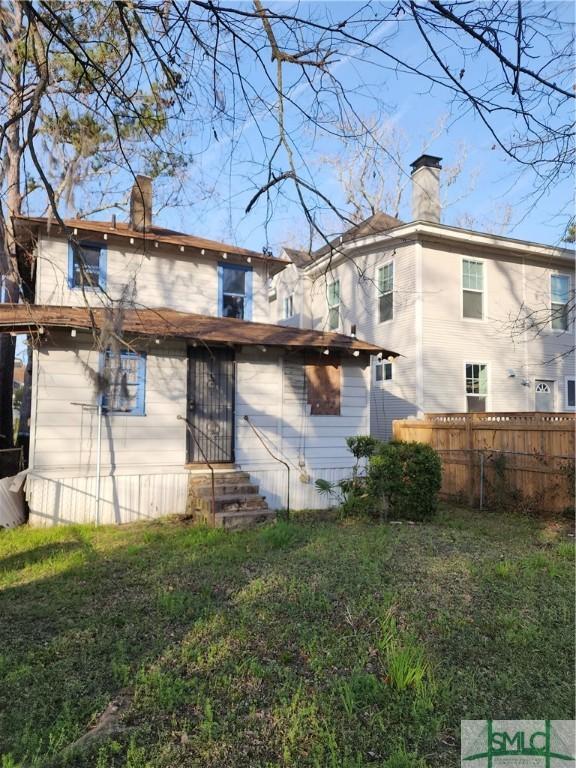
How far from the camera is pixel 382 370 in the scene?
13898 mm

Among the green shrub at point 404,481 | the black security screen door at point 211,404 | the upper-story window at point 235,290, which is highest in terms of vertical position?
the upper-story window at point 235,290

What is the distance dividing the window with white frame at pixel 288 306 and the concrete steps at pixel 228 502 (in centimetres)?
1002

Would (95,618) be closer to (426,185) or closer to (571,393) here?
(426,185)

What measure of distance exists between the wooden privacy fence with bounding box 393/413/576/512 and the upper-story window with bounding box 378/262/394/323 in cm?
376

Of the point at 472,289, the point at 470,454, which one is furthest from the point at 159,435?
the point at 472,289

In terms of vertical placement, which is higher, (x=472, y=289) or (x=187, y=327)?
(x=472, y=289)

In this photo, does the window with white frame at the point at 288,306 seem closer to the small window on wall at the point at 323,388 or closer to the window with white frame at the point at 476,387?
the window with white frame at the point at 476,387

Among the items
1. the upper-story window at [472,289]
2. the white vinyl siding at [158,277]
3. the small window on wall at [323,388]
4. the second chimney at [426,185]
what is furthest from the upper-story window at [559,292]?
the white vinyl siding at [158,277]

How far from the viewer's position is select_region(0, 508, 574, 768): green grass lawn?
2.42m

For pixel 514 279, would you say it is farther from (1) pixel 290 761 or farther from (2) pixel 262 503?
(1) pixel 290 761

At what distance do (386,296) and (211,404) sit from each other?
277 inches

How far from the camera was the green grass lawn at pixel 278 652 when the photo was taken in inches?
95.3

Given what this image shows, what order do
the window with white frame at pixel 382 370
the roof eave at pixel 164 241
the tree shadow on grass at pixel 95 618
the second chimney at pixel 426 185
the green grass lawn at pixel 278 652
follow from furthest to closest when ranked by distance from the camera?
the window with white frame at pixel 382 370, the second chimney at pixel 426 185, the roof eave at pixel 164 241, the tree shadow on grass at pixel 95 618, the green grass lawn at pixel 278 652

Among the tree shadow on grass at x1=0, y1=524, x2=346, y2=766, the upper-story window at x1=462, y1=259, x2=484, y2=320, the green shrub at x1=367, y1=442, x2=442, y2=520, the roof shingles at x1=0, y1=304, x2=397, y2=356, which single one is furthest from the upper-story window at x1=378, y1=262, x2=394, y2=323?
the tree shadow on grass at x1=0, y1=524, x2=346, y2=766
